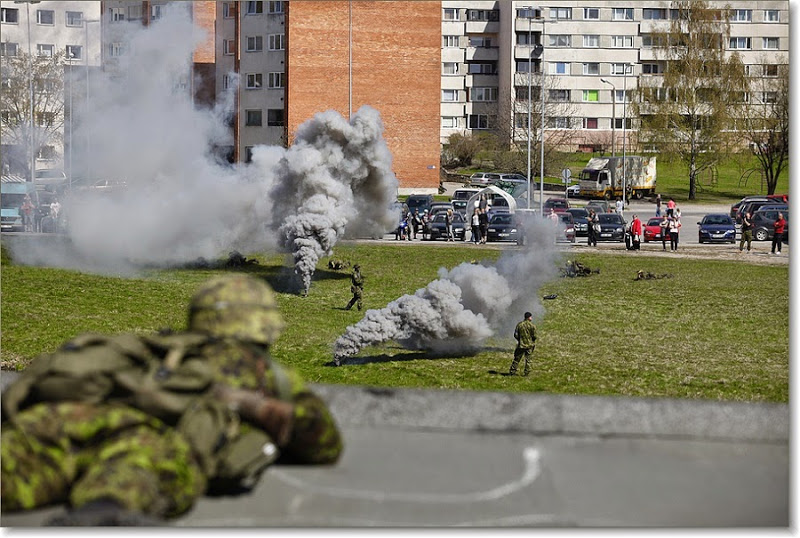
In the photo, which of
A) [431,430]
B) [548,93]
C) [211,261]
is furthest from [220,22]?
[431,430]

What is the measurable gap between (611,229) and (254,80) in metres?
28.7

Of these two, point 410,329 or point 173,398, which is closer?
point 173,398

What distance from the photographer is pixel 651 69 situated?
84.8 metres

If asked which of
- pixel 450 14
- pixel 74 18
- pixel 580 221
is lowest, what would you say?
pixel 580 221

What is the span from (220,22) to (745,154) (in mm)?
34557

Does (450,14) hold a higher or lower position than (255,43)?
higher

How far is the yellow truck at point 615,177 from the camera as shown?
6975 cm

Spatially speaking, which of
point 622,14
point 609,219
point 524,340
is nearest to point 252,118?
point 609,219

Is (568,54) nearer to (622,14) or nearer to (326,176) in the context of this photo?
(622,14)

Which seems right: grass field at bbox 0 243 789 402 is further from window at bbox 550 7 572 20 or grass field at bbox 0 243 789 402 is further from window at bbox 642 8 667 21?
window at bbox 550 7 572 20

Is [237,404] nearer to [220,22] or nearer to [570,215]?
[570,215]

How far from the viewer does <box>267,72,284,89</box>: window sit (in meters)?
69.2

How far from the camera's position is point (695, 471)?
19.9ft

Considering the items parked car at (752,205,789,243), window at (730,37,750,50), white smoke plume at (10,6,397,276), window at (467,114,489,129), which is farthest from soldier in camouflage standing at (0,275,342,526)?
window at (467,114,489,129)
